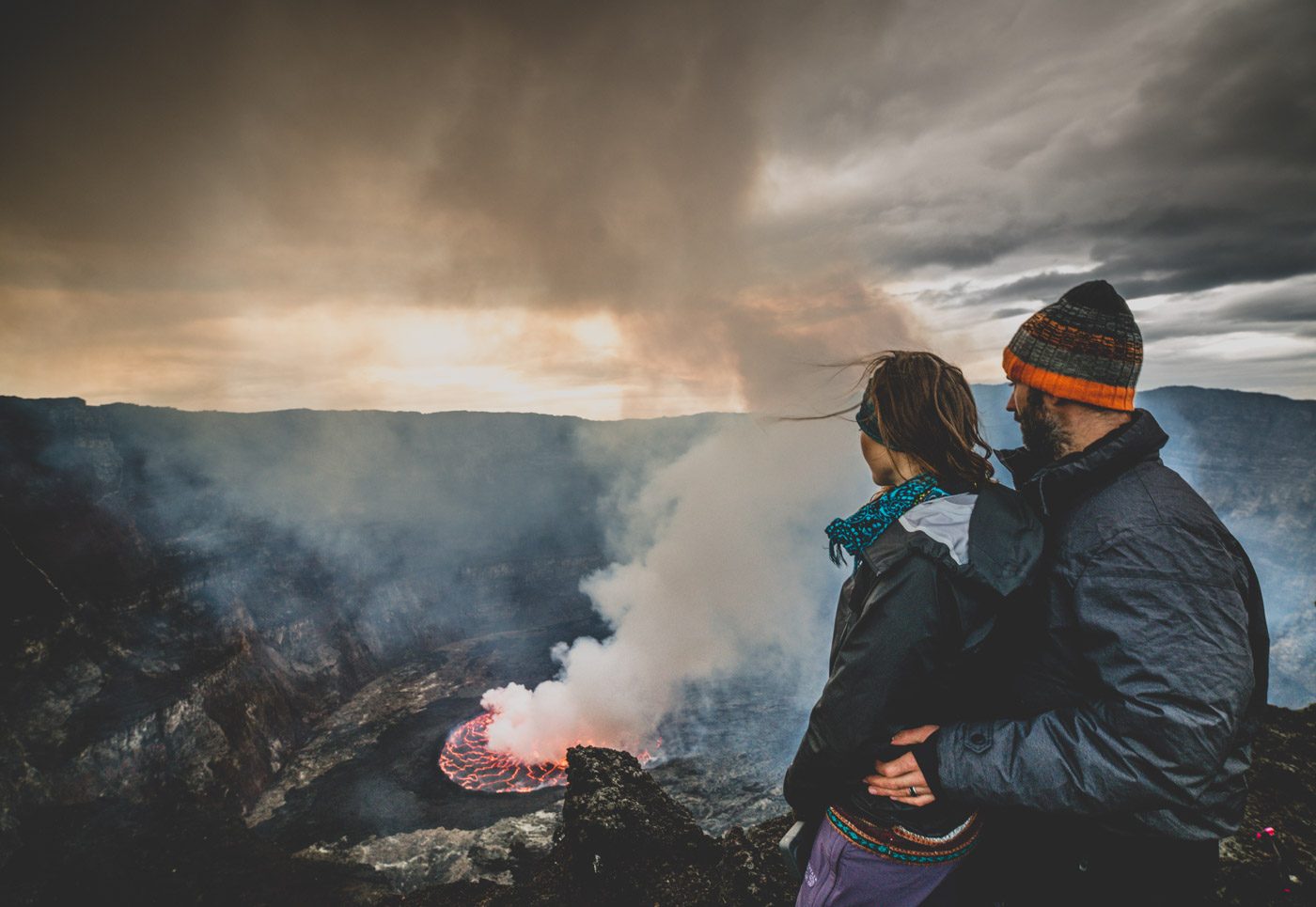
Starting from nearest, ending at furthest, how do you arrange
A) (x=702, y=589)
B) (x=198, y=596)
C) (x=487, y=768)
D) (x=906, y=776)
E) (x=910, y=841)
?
1. (x=906, y=776)
2. (x=910, y=841)
3. (x=487, y=768)
4. (x=198, y=596)
5. (x=702, y=589)

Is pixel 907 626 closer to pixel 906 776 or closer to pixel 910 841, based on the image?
pixel 906 776

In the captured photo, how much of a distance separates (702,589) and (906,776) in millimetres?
30565

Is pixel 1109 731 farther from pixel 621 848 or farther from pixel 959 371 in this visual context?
pixel 621 848

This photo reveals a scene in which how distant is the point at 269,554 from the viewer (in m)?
21.7

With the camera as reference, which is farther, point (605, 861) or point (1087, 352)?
point (605, 861)

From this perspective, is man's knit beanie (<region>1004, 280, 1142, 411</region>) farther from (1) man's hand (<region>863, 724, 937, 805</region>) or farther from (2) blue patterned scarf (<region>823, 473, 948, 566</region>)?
(1) man's hand (<region>863, 724, 937, 805</region>)

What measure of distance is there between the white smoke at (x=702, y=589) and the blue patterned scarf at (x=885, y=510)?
19.6m

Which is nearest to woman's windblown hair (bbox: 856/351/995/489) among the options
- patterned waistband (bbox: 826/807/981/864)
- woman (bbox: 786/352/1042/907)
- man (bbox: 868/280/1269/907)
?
woman (bbox: 786/352/1042/907)

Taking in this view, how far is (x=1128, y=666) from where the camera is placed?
1.51 metres

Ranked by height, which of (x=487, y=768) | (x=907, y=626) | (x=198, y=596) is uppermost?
(x=907, y=626)

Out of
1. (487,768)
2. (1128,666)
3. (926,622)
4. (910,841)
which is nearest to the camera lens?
(1128,666)

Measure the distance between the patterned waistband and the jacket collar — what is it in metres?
1.29

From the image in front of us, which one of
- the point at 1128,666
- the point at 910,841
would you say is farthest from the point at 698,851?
the point at 1128,666

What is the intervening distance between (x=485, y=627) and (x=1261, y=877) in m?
28.7
